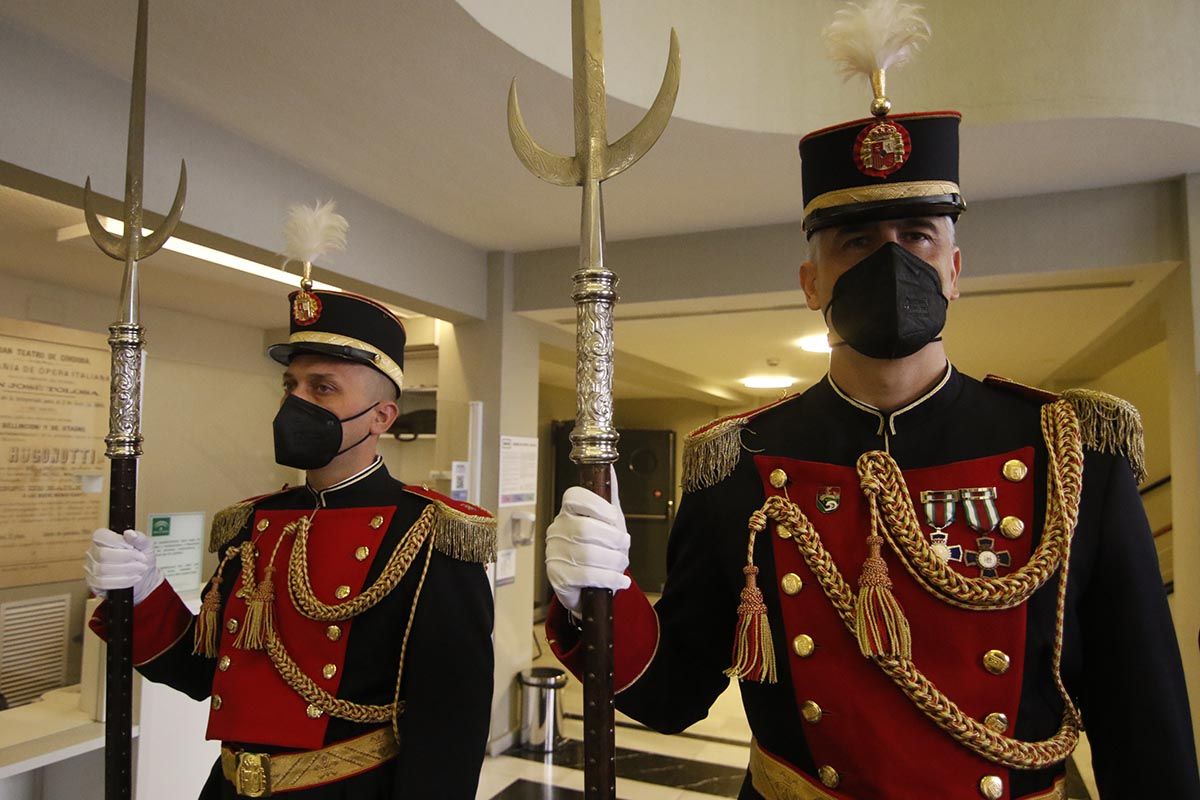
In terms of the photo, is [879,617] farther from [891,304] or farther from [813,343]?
[813,343]

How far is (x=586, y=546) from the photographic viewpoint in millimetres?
916

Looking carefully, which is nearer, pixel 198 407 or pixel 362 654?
pixel 362 654

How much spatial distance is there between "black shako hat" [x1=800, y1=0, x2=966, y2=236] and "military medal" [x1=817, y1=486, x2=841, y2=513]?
348 millimetres

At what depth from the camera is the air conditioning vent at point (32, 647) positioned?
12.6 ft

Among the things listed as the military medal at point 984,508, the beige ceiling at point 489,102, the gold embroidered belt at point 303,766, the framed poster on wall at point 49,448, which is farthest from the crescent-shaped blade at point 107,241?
the framed poster on wall at point 49,448

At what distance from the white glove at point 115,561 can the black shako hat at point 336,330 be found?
1.60 ft

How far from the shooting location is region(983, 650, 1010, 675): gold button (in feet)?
3.00

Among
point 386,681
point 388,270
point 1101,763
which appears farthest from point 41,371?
point 1101,763

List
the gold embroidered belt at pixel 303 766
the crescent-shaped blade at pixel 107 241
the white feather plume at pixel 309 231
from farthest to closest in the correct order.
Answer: the white feather plume at pixel 309 231 → the crescent-shaped blade at pixel 107 241 → the gold embroidered belt at pixel 303 766

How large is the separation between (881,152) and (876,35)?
156mm

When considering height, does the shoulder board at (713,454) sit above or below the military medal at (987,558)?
above

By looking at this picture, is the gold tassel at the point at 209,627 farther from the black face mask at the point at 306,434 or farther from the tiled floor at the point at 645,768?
the tiled floor at the point at 645,768

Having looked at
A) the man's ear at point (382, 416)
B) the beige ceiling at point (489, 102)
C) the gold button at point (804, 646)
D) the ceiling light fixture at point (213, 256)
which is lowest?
the gold button at point (804, 646)

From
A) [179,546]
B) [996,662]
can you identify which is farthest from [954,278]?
[179,546]
